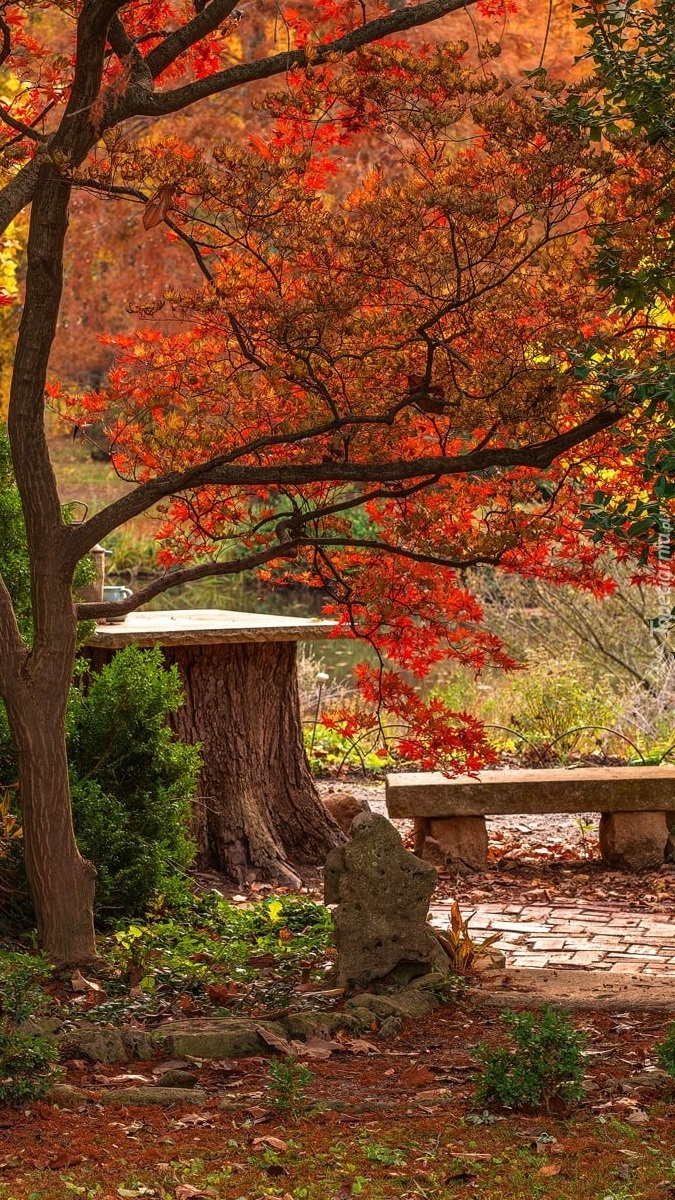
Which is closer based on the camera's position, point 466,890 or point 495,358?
point 495,358

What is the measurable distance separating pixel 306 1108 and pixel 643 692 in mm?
8377

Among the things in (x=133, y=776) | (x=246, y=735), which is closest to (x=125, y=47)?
(x=133, y=776)

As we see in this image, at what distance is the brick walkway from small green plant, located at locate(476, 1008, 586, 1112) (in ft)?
6.67

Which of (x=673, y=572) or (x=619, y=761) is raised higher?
(x=673, y=572)

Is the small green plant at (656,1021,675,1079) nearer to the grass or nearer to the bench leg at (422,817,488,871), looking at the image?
the grass

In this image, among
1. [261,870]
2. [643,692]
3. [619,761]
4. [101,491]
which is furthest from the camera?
[101,491]

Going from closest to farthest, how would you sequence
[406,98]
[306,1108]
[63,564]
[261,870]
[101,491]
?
[306,1108] < [406,98] < [63,564] < [261,870] < [101,491]

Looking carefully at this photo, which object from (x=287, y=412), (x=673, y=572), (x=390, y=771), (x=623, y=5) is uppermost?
(x=623, y=5)

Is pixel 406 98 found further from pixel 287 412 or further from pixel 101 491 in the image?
pixel 101 491

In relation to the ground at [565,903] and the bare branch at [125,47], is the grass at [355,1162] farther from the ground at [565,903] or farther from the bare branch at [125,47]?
the bare branch at [125,47]

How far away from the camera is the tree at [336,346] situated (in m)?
4.29

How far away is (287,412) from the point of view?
509cm

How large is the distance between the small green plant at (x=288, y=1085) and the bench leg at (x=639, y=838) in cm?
451

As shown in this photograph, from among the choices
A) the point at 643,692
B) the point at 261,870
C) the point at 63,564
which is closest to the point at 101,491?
the point at 643,692
